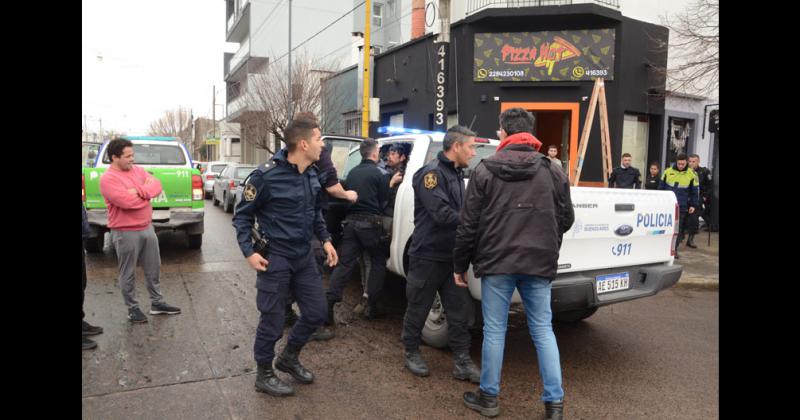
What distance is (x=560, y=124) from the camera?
1516cm

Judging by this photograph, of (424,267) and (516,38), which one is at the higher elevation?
(516,38)

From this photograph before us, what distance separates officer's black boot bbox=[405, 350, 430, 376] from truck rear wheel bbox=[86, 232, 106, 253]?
630 cm

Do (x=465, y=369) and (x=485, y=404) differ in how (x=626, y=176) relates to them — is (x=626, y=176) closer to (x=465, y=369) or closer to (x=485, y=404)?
(x=465, y=369)

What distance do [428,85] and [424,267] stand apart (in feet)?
43.2

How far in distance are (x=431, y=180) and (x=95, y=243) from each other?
6811mm

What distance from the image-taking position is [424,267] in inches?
155

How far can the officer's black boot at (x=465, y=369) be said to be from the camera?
13.0 feet

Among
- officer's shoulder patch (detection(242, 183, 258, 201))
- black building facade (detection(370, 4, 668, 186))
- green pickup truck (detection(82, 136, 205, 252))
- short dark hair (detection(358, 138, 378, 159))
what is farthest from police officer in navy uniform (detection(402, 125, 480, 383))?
black building facade (detection(370, 4, 668, 186))

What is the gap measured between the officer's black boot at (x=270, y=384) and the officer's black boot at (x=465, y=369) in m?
1.20

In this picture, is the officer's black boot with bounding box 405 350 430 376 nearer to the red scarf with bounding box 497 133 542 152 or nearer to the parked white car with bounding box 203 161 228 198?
the red scarf with bounding box 497 133 542 152

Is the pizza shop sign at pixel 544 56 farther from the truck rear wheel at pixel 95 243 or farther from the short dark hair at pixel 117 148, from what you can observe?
the short dark hair at pixel 117 148

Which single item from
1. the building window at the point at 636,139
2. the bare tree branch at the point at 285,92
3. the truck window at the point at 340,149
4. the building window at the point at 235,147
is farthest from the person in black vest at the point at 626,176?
the building window at the point at 235,147
